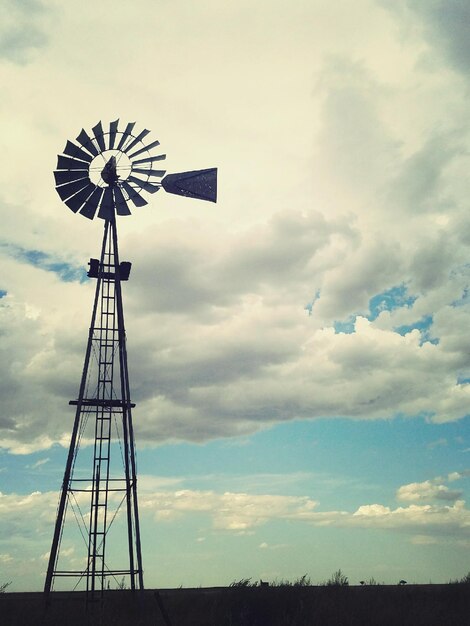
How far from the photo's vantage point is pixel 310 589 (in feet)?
78.4

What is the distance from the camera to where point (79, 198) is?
80.1 feet

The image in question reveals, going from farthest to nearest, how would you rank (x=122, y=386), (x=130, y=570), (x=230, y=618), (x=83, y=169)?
(x=83, y=169), (x=122, y=386), (x=130, y=570), (x=230, y=618)

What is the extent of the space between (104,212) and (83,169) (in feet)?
5.94

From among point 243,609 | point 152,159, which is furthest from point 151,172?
point 243,609

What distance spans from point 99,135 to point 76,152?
1.12 metres

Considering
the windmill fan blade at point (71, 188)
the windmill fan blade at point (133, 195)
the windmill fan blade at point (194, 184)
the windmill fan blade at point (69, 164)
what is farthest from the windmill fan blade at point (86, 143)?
the windmill fan blade at point (194, 184)

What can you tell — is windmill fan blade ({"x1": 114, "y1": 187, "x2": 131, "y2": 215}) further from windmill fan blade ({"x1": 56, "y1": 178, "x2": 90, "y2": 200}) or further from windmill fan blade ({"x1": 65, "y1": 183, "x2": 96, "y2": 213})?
windmill fan blade ({"x1": 56, "y1": 178, "x2": 90, "y2": 200})

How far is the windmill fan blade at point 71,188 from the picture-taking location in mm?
24094

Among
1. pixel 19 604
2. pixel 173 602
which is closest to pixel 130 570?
pixel 173 602

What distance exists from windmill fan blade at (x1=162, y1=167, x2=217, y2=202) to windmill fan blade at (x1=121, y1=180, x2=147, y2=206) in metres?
1.28

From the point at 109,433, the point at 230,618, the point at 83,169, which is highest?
the point at 83,169

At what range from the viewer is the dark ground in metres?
19.7

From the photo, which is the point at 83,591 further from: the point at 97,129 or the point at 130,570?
the point at 97,129

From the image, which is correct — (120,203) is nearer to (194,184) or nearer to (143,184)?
(143,184)
